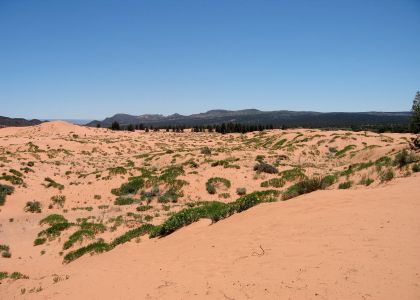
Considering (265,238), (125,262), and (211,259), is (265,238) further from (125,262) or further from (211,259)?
(125,262)

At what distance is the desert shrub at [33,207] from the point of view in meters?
21.5

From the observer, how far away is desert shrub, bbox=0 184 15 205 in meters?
22.3

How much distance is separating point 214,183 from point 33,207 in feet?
41.3

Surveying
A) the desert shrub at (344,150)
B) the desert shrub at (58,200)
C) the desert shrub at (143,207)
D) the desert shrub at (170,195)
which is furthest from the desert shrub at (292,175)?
the desert shrub at (344,150)

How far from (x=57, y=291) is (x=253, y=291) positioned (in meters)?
5.39

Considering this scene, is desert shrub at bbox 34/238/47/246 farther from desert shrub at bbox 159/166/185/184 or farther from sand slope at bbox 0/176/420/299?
desert shrub at bbox 159/166/185/184

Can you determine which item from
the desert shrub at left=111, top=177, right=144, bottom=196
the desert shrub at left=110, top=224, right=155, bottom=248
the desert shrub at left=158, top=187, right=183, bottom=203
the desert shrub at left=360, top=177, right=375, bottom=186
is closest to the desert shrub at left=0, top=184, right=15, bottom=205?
the desert shrub at left=111, top=177, right=144, bottom=196

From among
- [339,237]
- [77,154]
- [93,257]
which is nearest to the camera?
[339,237]

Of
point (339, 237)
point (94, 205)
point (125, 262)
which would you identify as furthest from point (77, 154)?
point (339, 237)

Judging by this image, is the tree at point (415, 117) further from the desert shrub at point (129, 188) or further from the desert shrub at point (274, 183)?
the desert shrub at point (129, 188)

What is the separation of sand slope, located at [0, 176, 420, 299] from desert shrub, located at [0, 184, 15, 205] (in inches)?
530

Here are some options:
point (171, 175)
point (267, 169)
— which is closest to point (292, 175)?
point (267, 169)

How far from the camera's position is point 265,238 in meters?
9.47

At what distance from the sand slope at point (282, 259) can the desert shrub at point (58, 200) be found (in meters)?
12.1
